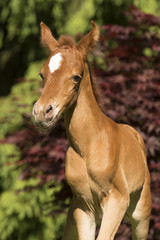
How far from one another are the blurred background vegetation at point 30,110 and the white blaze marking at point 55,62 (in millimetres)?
2259

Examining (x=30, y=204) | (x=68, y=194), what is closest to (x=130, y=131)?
(x=68, y=194)

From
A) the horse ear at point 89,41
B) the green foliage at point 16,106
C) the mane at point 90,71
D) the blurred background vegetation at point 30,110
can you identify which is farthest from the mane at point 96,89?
→ the green foliage at point 16,106

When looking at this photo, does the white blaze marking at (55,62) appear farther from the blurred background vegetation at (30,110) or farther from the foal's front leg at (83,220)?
the blurred background vegetation at (30,110)

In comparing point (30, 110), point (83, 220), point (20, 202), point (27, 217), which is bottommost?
point (27, 217)

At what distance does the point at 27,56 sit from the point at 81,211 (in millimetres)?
5080

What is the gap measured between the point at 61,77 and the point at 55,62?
0.29 ft

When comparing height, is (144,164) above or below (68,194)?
above

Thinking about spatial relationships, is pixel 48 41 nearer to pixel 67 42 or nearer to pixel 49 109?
pixel 67 42

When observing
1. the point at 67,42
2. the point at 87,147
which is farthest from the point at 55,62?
the point at 87,147

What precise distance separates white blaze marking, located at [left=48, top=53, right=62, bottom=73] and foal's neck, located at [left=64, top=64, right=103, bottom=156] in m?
0.21

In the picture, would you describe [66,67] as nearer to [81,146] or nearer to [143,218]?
[81,146]

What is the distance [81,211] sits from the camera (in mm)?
2525

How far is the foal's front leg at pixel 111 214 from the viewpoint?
2.35 metres

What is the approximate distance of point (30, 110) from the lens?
225 inches
